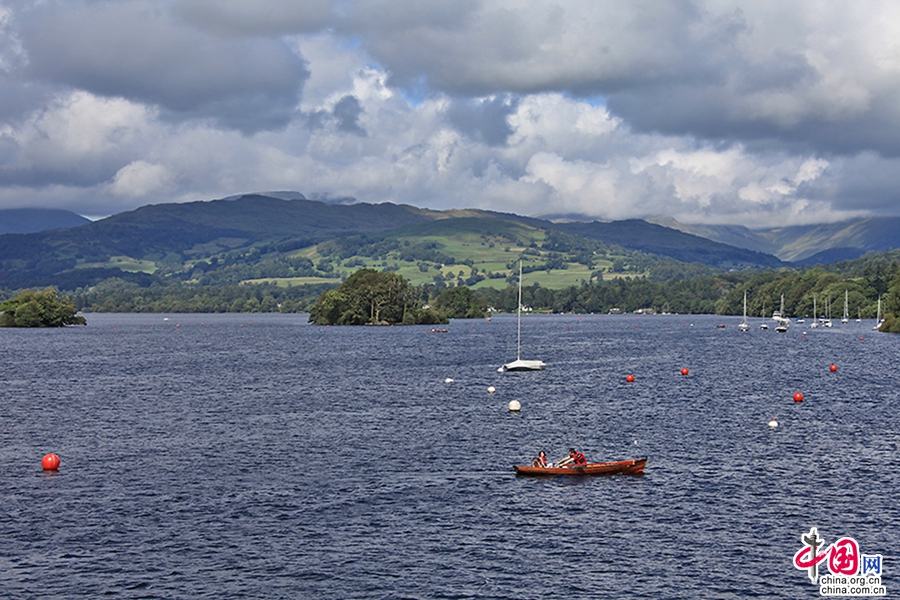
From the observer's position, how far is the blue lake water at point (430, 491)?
132 feet

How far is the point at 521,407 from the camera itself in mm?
93875

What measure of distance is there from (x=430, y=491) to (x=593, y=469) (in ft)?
39.3

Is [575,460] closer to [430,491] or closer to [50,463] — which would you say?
[430,491]

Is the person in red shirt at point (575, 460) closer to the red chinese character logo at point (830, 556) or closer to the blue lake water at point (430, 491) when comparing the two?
the blue lake water at point (430, 491)

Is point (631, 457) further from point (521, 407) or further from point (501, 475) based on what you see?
point (521, 407)

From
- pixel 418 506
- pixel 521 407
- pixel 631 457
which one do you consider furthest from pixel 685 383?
pixel 418 506

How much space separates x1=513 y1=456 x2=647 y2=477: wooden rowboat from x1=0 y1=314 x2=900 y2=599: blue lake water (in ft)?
2.43

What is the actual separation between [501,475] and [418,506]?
383 inches

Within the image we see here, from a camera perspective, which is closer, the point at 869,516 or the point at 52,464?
the point at 869,516

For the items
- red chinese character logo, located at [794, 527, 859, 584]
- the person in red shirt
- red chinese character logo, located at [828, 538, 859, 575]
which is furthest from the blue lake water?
the person in red shirt

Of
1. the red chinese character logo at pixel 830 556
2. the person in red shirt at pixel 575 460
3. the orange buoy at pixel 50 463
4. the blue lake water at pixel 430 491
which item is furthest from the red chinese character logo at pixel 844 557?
the orange buoy at pixel 50 463

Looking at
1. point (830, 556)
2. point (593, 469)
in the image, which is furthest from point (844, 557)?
point (593, 469)

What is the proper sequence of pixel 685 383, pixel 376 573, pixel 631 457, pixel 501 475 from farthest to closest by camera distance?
1. pixel 685 383
2. pixel 631 457
3. pixel 501 475
4. pixel 376 573

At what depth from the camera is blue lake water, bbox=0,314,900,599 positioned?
132 feet
